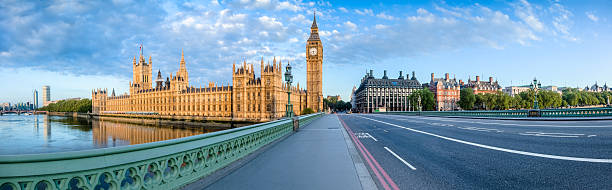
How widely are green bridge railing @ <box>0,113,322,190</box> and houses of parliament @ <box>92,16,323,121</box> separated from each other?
263ft

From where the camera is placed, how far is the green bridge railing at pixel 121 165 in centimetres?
331

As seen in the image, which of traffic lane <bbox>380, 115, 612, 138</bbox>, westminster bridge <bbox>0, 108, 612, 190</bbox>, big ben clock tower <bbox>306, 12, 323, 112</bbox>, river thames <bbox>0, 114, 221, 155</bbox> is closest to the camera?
westminster bridge <bbox>0, 108, 612, 190</bbox>

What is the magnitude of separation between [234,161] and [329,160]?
2.76m

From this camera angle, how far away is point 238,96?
93000 mm

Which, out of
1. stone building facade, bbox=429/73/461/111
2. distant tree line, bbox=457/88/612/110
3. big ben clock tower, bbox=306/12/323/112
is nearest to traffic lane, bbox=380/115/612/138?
distant tree line, bbox=457/88/612/110

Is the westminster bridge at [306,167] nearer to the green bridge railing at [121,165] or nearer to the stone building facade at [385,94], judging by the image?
the green bridge railing at [121,165]

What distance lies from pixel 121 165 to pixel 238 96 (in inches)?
3592

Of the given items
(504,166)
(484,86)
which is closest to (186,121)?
(504,166)

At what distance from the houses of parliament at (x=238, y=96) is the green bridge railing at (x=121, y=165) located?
263 ft

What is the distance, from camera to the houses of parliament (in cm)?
8856

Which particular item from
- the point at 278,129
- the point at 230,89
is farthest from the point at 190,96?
the point at 278,129

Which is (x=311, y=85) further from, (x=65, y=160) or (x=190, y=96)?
(x=65, y=160)

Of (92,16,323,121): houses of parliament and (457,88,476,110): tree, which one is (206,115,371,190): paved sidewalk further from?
(457,88,476,110): tree

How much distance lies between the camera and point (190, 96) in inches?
4171
